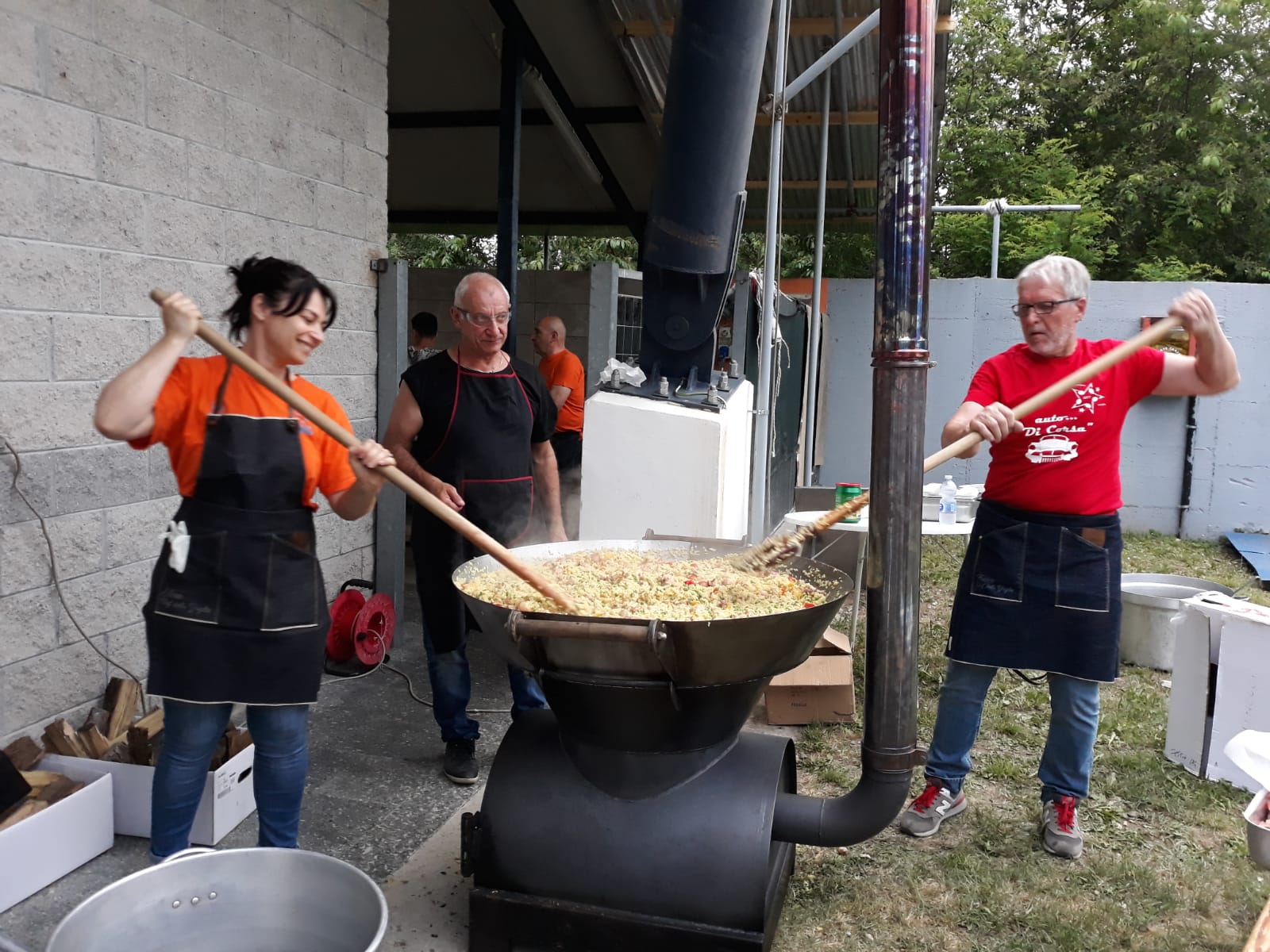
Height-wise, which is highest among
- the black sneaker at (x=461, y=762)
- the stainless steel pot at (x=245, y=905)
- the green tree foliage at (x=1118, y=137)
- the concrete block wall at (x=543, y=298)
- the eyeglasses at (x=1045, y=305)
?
the green tree foliage at (x=1118, y=137)

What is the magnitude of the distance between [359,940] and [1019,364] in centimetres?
251

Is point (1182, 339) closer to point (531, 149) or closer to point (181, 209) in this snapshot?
point (531, 149)

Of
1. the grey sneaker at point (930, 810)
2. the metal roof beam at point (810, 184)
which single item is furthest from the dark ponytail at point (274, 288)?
the metal roof beam at point (810, 184)

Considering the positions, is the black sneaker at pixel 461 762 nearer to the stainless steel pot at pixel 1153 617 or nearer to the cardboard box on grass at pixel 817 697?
the cardboard box on grass at pixel 817 697

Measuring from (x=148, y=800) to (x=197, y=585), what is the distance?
1121 mm

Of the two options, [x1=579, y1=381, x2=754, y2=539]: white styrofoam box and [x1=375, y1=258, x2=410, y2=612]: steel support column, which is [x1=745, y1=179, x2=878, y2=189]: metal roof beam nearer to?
[x1=375, y1=258, x2=410, y2=612]: steel support column

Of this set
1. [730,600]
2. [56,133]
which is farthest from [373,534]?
[730,600]

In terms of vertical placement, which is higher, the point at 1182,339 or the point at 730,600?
the point at 1182,339

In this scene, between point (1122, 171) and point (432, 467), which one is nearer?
point (432, 467)

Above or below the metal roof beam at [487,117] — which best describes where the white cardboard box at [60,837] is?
below

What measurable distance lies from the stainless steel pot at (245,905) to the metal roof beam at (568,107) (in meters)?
4.49

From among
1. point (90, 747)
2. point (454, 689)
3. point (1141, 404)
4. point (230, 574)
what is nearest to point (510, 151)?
point (454, 689)

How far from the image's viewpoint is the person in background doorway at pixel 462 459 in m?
3.42

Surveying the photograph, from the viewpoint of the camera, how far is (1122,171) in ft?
64.3
